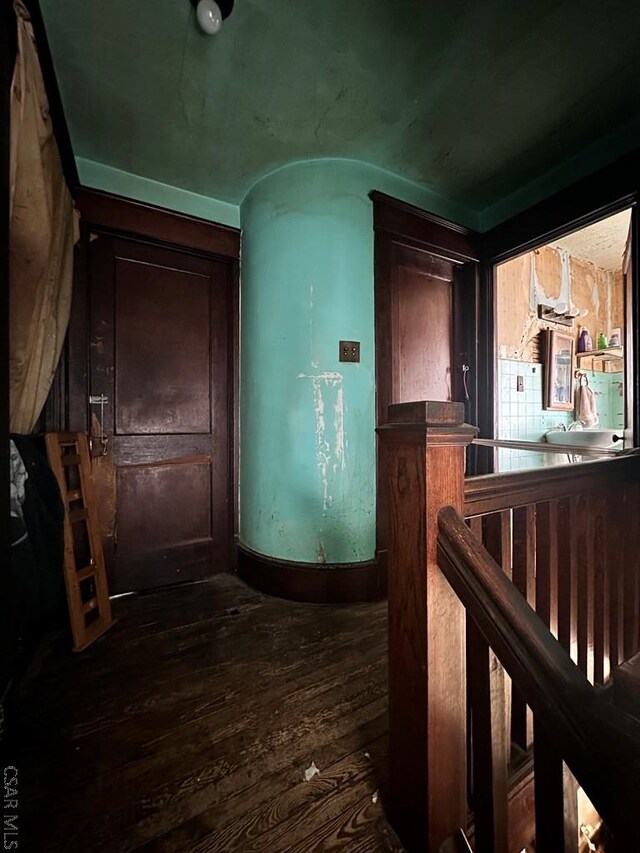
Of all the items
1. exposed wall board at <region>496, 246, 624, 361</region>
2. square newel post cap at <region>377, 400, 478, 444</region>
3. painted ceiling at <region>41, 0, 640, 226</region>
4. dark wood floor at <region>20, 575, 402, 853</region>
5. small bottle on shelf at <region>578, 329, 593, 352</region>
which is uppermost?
painted ceiling at <region>41, 0, 640, 226</region>

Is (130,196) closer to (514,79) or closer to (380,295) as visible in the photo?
(380,295)

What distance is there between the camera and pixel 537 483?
3.20 feet

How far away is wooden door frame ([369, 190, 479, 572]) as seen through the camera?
7.18 feet

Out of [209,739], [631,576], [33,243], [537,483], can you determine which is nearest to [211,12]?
[33,243]

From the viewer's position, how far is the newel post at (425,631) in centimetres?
77

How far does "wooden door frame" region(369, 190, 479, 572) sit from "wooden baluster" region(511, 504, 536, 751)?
1020 mm

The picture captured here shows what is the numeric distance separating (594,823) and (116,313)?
3093mm

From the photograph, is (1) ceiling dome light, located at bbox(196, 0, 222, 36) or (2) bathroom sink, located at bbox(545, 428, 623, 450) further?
(2) bathroom sink, located at bbox(545, 428, 623, 450)

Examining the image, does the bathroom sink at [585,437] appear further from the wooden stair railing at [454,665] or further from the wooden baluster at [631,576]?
the wooden stair railing at [454,665]

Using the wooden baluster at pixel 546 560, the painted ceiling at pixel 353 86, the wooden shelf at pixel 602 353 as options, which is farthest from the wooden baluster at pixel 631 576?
the wooden shelf at pixel 602 353

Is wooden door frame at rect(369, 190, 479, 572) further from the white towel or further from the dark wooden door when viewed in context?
the white towel

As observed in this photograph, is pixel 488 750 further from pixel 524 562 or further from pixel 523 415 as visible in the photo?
pixel 523 415

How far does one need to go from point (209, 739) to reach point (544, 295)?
3.88 metres

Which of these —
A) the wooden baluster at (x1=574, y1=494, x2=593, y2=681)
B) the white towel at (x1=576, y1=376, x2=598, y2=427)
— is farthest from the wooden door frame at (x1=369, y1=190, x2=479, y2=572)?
the white towel at (x1=576, y1=376, x2=598, y2=427)
